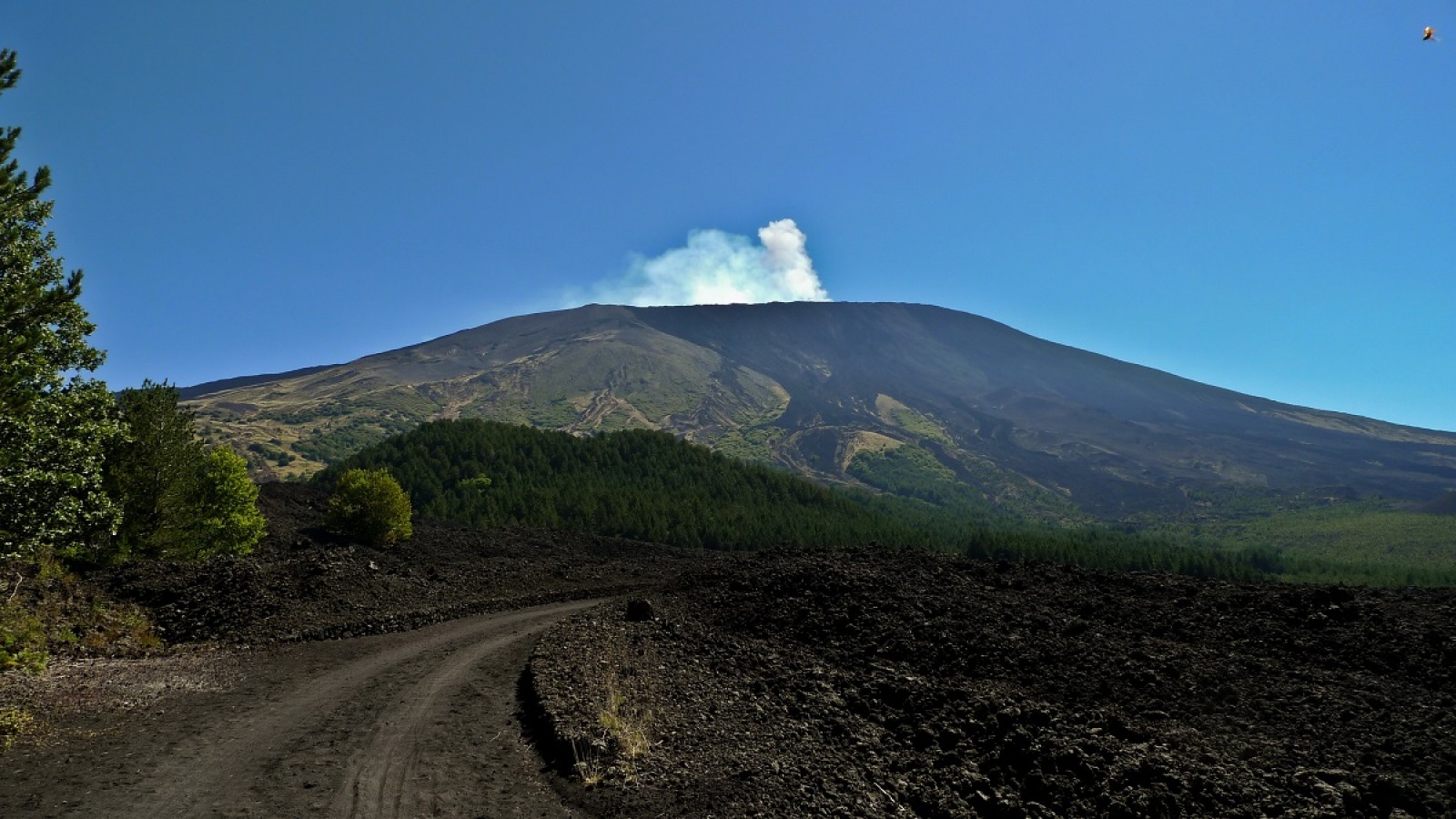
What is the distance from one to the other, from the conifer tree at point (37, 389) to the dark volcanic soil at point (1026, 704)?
10.2m

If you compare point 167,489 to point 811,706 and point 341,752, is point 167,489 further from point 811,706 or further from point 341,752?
point 811,706

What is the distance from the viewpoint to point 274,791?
9180 millimetres

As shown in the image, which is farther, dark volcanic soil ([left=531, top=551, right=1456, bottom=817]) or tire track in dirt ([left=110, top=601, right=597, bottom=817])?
tire track in dirt ([left=110, top=601, right=597, bottom=817])

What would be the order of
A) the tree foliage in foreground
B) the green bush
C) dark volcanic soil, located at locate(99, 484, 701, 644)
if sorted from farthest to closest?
the green bush
the tree foliage in foreground
dark volcanic soil, located at locate(99, 484, 701, 644)

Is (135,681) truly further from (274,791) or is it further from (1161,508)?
(1161,508)

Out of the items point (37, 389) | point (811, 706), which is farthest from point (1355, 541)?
point (37, 389)

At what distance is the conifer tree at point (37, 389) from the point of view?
12.4m

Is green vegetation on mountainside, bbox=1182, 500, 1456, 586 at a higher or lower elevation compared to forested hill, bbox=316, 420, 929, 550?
lower

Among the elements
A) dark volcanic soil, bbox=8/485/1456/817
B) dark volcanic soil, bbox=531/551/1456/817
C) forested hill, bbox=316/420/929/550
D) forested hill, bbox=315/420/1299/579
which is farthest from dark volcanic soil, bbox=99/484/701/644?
forested hill, bbox=316/420/929/550

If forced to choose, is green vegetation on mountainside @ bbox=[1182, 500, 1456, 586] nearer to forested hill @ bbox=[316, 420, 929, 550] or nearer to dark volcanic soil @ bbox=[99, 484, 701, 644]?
forested hill @ bbox=[316, 420, 929, 550]

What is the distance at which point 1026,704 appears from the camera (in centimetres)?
1084

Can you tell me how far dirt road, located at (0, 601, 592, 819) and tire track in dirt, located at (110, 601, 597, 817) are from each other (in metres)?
0.02

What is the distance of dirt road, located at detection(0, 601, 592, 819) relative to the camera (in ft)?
28.9

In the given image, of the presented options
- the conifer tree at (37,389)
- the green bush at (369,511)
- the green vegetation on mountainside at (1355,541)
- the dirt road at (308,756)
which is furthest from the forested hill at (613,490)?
the green vegetation on mountainside at (1355,541)
